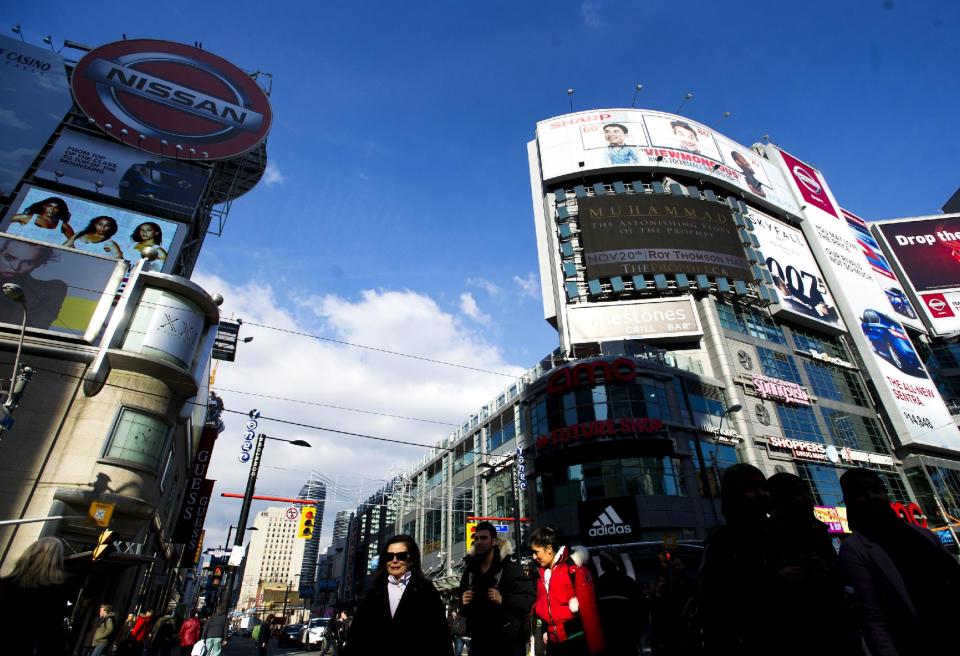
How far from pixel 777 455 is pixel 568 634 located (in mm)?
34575

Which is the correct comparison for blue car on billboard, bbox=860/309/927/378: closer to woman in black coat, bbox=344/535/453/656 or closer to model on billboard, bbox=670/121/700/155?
model on billboard, bbox=670/121/700/155

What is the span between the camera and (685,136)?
170ft

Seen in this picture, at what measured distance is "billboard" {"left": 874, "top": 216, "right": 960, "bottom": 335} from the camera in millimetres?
50906

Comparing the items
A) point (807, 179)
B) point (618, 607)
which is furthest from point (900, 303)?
point (618, 607)

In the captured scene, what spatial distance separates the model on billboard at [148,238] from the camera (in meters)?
25.5

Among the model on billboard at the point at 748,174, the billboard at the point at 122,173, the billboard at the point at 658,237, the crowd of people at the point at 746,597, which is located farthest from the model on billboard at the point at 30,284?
the model on billboard at the point at 748,174

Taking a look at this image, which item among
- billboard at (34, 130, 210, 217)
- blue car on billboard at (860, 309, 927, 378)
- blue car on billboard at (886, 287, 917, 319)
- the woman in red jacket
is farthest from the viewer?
blue car on billboard at (886, 287, 917, 319)

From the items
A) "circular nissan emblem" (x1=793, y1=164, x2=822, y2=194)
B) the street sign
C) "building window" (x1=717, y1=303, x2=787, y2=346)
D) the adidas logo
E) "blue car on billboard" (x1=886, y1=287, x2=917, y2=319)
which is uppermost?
"circular nissan emblem" (x1=793, y1=164, x2=822, y2=194)

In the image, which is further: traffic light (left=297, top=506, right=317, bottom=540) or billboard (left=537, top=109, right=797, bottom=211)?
billboard (left=537, top=109, right=797, bottom=211)

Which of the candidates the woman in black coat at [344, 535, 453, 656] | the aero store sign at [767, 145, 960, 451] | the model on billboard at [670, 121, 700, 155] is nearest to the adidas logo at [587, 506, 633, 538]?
the woman in black coat at [344, 535, 453, 656]

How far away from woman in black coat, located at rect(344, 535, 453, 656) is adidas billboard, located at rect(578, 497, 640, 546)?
2509cm

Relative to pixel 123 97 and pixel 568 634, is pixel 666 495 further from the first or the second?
pixel 123 97

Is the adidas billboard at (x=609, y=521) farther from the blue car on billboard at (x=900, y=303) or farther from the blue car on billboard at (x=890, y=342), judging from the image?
the blue car on billboard at (x=900, y=303)

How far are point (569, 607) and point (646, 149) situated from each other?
51.4m
